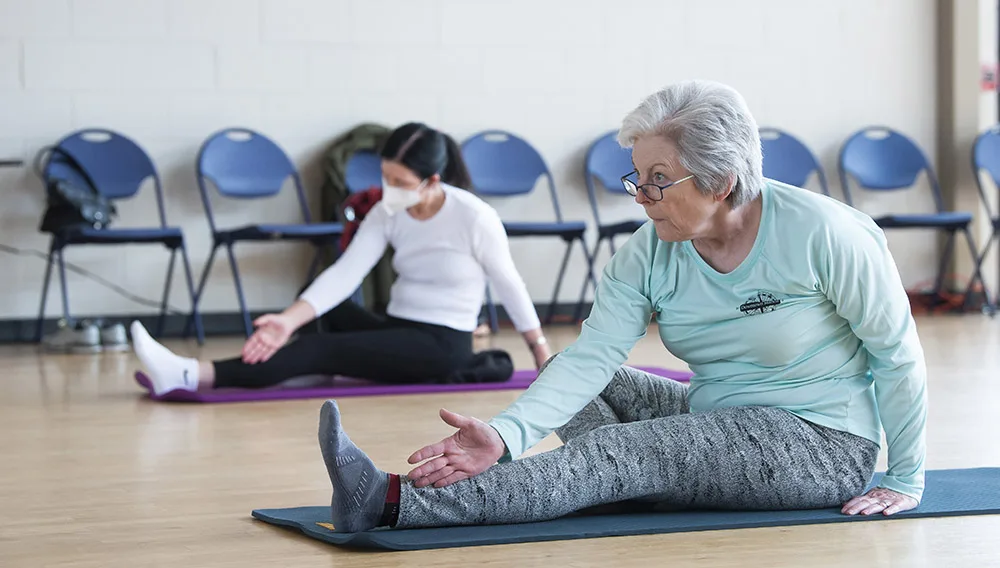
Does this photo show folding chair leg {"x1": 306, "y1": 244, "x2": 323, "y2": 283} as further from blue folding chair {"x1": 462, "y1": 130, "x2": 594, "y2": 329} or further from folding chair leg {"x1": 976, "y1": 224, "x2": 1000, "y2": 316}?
folding chair leg {"x1": 976, "y1": 224, "x2": 1000, "y2": 316}

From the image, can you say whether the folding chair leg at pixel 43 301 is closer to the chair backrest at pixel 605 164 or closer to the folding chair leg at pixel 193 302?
the folding chair leg at pixel 193 302

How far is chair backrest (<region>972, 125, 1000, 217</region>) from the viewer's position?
6.64 meters

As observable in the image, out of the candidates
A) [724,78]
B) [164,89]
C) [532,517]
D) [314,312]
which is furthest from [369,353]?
[724,78]

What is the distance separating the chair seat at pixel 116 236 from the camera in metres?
5.29

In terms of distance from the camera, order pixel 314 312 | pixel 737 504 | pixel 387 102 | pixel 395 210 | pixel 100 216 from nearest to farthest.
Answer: pixel 737 504
pixel 314 312
pixel 395 210
pixel 100 216
pixel 387 102

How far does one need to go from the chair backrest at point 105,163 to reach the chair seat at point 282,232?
470mm

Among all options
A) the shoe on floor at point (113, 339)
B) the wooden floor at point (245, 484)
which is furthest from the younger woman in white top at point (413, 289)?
the shoe on floor at point (113, 339)

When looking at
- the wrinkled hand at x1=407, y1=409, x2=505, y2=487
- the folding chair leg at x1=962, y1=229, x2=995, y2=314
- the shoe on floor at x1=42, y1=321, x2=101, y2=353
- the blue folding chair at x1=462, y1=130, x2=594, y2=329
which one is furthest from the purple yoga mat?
the folding chair leg at x1=962, y1=229, x2=995, y2=314

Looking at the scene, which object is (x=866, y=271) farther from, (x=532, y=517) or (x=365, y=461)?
(x=365, y=461)

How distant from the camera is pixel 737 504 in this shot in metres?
1.98

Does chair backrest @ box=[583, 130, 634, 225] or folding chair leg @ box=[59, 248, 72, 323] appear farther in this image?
chair backrest @ box=[583, 130, 634, 225]

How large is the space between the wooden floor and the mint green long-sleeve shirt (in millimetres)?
171

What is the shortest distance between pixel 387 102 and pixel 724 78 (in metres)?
1.79

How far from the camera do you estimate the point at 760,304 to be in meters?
1.91
